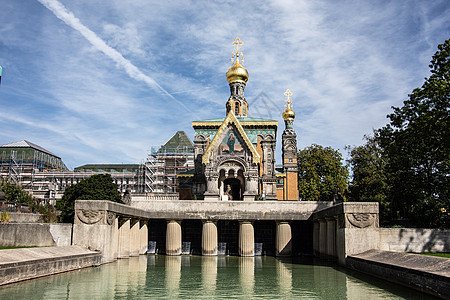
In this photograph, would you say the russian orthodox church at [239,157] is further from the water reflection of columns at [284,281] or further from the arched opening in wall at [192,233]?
the water reflection of columns at [284,281]

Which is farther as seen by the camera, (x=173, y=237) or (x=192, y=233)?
(x=192, y=233)

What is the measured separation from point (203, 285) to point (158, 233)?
17.9m

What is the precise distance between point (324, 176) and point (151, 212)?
3186 centimetres

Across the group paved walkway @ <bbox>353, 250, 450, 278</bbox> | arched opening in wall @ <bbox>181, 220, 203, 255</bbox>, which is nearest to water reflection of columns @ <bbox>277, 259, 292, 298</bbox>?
paved walkway @ <bbox>353, 250, 450, 278</bbox>

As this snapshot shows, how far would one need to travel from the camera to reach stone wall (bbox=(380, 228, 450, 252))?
21.0 m

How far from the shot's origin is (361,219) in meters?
20.9

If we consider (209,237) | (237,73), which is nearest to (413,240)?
(209,237)

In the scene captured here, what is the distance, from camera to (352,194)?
48188 mm

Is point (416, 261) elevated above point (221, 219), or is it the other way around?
point (221, 219)

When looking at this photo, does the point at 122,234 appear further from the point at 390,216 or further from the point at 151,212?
the point at 390,216

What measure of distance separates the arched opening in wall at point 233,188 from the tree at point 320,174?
13149 mm

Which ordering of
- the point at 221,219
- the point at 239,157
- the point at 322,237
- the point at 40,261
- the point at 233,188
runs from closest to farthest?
the point at 40,261 → the point at 322,237 → the point at 221,219 → the point at 239,157 → the point at 233,188

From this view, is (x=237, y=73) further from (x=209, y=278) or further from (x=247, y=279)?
(x=247, y=279)

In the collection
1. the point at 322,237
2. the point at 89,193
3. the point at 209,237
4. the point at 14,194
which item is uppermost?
the point at 14,194
